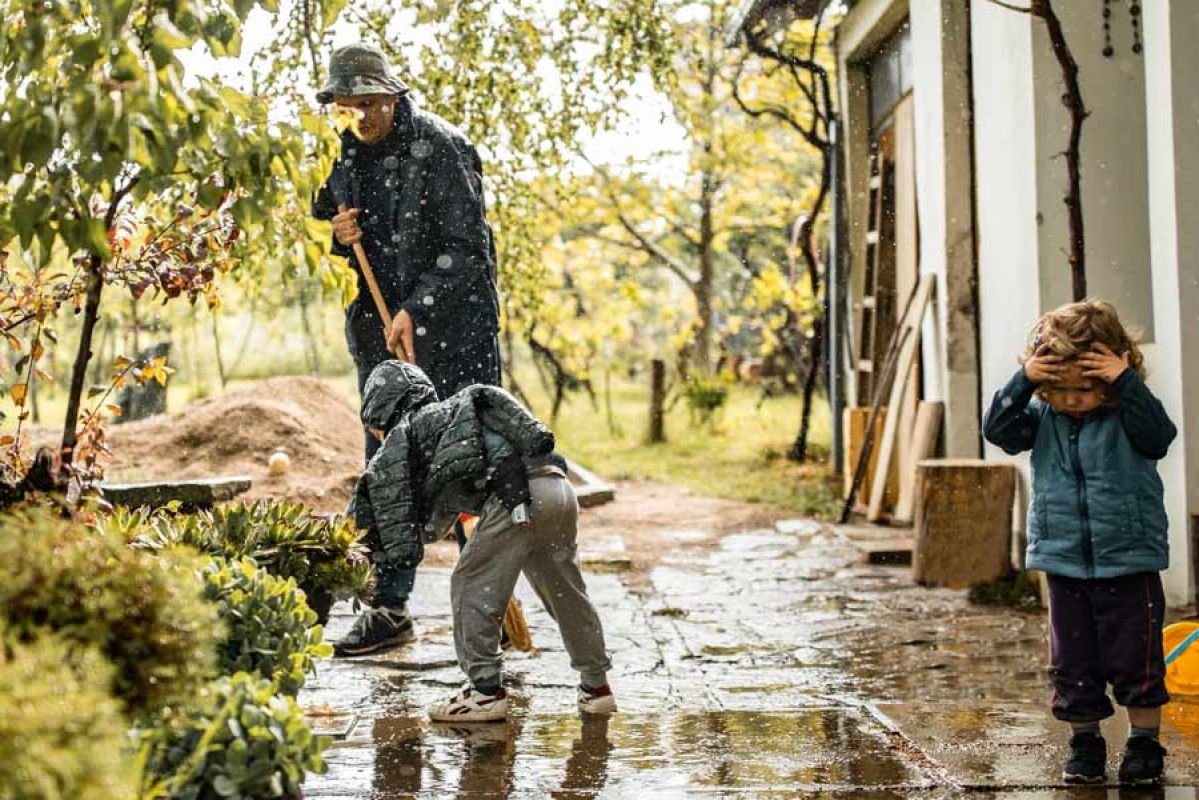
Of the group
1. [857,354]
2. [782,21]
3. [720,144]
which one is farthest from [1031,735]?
[720,144]

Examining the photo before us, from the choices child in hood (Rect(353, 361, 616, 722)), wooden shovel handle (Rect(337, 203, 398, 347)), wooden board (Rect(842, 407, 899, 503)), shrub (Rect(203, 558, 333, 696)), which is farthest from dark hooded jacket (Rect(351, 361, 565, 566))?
wooden board (Rect(842, 407, 899, 503))

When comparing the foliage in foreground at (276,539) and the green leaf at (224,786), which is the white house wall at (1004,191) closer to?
the foliage in foreground at (276,539)

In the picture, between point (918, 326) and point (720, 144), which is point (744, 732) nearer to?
point (918, 326)

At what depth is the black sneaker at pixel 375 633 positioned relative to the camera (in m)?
5.29

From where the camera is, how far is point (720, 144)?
16562 millimetres

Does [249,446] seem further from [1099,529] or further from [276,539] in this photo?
[1099,529]

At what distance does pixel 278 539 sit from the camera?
401cm

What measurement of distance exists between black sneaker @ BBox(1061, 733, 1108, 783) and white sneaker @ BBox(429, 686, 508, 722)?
62.4 inches

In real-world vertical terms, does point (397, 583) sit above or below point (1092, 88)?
below

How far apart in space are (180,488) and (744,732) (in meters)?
4.00

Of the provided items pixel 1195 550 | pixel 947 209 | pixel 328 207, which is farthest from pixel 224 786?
pixel 947 209

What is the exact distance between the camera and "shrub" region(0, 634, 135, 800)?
1833mm

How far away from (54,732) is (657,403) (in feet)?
45.3

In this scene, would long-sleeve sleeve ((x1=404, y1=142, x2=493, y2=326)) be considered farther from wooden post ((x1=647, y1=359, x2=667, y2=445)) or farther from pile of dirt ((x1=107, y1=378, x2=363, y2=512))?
wooden post ((x1=647, y1=359, x2=667, y2=445))
